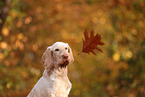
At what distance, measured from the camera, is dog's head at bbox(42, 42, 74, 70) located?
3494 millimetres

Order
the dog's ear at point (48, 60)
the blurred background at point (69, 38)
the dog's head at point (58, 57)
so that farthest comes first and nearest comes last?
the blurred background at point (69, 38), the dog's ear at point (48, 60), the dog's head at point (58, 57)

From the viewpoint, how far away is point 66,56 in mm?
3457

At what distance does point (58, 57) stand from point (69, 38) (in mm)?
8854

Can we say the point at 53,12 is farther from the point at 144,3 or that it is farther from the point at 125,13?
the point at 144,3

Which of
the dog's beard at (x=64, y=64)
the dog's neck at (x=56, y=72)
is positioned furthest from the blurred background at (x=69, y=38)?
the dog's beard at (x=64, y=64)

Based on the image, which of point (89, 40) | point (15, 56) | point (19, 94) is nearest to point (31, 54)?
point (15, 56)

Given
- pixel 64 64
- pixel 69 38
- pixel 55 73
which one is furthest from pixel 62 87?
pixel 69 38

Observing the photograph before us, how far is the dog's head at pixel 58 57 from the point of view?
3.49 metres

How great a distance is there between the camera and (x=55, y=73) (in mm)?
Result: 3639

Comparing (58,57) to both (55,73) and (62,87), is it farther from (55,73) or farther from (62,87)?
(62,87)

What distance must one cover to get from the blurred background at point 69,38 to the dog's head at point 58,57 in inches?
112

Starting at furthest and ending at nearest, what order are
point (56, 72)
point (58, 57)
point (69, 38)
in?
point (69, 38)
point (56, 72)
point (58, 57)

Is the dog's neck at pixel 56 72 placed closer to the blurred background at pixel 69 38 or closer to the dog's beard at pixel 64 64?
the dog's beard at pixel 64 64

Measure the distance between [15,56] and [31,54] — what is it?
4.58ft
